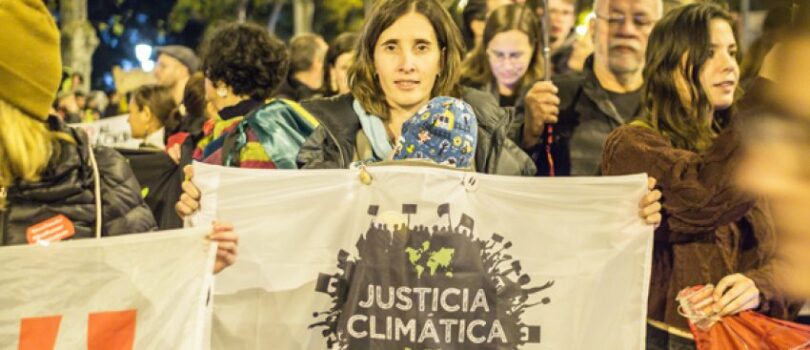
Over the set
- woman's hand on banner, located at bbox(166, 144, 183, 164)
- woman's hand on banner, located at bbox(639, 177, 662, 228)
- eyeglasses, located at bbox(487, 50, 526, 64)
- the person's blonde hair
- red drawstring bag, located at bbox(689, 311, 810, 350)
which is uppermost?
eyeglasses, located at bbox(487, 50, 526, 64)

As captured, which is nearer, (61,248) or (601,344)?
(61,248)

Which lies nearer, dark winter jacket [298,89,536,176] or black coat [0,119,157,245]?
black coat [0,119,157,245]

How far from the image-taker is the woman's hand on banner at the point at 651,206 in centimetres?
441

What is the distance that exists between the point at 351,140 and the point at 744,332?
62.8 inches

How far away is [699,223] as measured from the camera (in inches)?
178

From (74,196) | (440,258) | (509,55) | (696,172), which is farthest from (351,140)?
(509,55)

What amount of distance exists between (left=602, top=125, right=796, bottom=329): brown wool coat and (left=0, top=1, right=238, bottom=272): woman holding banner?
158 centimetres

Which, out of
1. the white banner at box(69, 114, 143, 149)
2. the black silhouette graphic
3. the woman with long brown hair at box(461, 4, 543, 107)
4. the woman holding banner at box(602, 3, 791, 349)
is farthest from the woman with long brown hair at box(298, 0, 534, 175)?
the white banner at box(69, 114, 143, 149)

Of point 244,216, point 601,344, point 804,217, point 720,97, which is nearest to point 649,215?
point 601,344

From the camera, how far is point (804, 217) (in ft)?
8.20

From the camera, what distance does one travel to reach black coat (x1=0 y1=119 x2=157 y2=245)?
4160 millimetres

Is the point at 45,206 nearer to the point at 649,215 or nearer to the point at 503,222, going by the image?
the point at 503,222

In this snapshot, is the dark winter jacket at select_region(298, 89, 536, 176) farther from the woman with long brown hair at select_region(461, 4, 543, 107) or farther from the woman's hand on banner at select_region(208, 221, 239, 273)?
the woman with long brown hair at select_region(461, 4, 543, 107)

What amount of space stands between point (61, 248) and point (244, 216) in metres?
0.74
